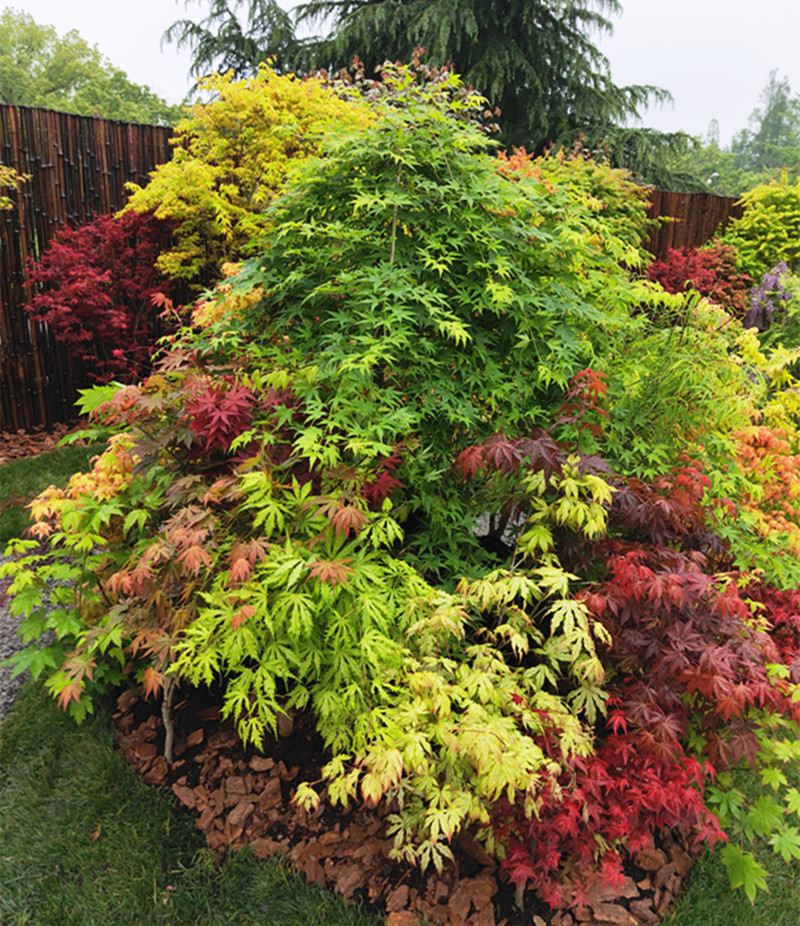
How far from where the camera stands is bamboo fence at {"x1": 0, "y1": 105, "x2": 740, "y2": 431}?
6.88 m

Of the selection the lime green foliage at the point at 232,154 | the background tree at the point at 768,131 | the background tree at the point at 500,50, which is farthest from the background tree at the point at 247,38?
the background tree at the point at 768,131

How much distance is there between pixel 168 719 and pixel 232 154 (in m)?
5.62

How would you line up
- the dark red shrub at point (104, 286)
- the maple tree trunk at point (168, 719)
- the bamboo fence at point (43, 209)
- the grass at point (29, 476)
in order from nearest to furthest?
the maple tree trunk at point (168, 719), the grass at point (29, 476), the dark red shrub at point (104, 286), the bamboo fence at point (43, 209)

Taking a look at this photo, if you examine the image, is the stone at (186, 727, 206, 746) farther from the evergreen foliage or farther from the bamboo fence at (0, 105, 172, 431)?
the bamboo fence at (0, 105, 172, 431)

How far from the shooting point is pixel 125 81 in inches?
1021

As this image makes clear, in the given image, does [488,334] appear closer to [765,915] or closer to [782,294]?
[765,915]

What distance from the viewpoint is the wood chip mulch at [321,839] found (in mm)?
2332

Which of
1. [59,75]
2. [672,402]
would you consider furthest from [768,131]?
[672,402]

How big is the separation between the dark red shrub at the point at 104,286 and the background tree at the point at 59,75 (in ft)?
67.7

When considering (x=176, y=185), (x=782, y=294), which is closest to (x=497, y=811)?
(x=176, y=185)

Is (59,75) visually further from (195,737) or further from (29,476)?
(195,737)

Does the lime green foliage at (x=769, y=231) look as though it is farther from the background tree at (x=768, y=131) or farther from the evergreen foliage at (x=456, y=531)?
the background tree at (x=768, y=131)

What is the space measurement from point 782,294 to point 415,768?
1072cm

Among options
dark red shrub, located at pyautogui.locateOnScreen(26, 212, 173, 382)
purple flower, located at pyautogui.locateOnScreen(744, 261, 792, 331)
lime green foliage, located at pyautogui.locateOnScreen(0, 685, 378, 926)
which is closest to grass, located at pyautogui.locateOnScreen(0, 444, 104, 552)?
dark red shrub, located at pyautogui.locateOnScreen(26, 212, 173, 382)
